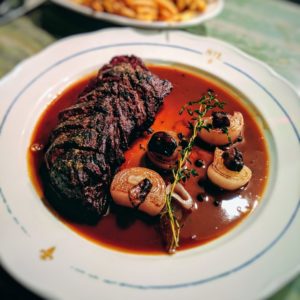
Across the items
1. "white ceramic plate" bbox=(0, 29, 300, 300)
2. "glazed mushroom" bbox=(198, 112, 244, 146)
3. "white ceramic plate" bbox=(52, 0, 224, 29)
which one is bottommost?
"white ceramic plate" bbox=(0, 29, 300, 300)

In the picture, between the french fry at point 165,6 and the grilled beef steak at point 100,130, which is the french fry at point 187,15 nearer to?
the french fry at point 165,6

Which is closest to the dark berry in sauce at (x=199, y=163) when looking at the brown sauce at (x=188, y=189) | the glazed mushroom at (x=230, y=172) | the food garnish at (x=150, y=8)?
the brown sauce at (x=188, y=189)

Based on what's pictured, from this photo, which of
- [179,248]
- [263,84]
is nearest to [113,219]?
[179,248]

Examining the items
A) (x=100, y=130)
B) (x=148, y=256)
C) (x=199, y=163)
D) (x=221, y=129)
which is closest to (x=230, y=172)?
(x=199, y=163)

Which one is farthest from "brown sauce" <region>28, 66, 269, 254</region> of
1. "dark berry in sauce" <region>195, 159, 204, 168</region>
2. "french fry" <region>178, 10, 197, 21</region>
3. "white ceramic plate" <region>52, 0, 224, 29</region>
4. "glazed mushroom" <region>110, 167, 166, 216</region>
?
"french fry" <region>178, 10, 197, 21</region>

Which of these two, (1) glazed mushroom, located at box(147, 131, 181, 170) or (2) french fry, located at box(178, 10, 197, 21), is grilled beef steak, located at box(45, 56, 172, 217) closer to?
(1) glazed mushroom, located at box(147, 131, 181, 170)

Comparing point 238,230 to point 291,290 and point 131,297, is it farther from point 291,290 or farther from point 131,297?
point 131,297

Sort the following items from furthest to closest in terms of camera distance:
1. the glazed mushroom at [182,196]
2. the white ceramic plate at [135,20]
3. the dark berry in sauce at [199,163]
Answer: the white ceramic plate at [135,20] < the dark berry in sauce at [199,163] < the glazed mushroom at [182,196]
